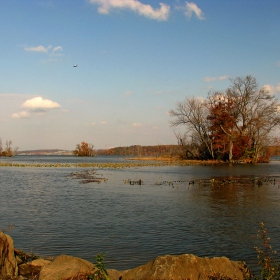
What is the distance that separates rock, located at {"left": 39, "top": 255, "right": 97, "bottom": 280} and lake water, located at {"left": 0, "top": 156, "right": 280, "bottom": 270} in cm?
150

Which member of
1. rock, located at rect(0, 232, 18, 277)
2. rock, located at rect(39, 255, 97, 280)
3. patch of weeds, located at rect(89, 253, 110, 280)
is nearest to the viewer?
patch of weeds, located at rect(89, 253, 110, 280)

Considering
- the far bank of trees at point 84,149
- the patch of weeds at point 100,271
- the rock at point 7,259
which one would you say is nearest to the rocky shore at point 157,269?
the rock at point 7,259

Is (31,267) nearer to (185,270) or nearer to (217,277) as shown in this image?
(185,270)

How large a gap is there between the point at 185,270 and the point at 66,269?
90.7 inches

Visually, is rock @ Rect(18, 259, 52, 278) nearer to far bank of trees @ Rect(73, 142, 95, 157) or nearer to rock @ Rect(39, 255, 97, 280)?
rock @ Rect(39, 255, 97, 280)

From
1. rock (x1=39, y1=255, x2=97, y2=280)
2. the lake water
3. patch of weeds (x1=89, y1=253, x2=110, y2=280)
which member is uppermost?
patch of weeds (x1=89, y1=253, x2=110, y2=280)

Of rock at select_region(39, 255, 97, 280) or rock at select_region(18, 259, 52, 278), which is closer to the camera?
rock at select_region(39, 255, 97, 280)

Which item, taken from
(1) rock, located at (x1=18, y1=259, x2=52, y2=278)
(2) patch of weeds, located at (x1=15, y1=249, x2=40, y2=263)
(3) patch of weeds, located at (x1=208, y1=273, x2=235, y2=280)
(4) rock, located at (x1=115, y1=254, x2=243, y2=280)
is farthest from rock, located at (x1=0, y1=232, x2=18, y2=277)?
(3) patch of weeds, located at (x1=208, y1=273, x2=235, y2=280)

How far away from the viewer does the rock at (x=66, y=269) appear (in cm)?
628

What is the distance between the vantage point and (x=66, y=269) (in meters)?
6.46

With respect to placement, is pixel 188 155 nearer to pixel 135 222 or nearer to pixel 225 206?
pixel 225 206

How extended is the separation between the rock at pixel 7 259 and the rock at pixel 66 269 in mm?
904

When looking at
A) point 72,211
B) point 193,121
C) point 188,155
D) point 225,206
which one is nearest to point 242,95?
point 193,121

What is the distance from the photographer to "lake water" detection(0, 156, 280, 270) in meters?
9.34
